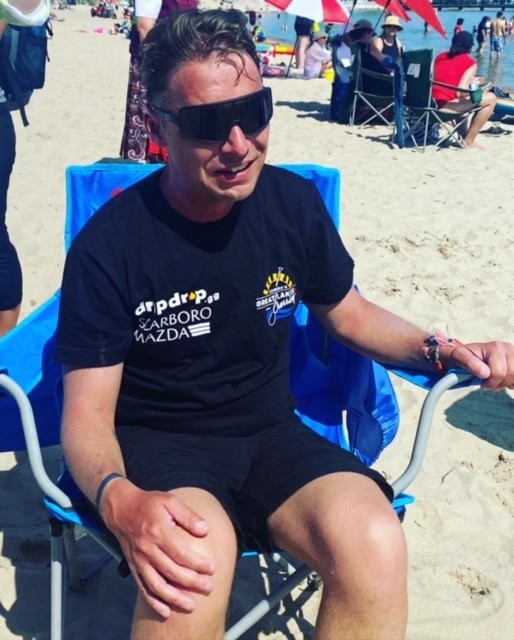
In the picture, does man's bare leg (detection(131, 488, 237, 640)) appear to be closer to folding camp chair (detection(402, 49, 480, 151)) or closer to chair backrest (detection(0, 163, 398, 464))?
chair backrest (detection(0, 163, 398, 464))

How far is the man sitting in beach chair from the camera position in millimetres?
1496

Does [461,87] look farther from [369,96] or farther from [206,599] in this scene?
[206,599]

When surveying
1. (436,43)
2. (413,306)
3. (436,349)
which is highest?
(436,349)

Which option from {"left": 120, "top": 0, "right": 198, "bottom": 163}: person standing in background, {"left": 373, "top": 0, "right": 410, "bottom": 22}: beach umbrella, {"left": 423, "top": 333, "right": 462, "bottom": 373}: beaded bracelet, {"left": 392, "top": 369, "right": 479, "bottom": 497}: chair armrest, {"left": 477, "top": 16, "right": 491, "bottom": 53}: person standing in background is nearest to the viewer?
{"left": 392, "top": 369, "right": 479, "bottom": 497}: chair armrest

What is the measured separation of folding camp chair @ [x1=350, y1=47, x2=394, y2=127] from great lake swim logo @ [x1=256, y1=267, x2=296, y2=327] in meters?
7.86

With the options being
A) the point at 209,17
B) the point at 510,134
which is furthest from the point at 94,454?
the point at 510,134

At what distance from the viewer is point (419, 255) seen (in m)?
5.02

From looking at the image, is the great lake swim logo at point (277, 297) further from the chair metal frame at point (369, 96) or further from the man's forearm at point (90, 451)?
the chair metal frame at point (369, 96)

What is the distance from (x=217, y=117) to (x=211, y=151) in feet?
0.25

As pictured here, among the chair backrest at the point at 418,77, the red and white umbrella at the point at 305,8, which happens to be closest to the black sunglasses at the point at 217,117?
the chair backrest at the point at 418,77

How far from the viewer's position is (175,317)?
179 cm

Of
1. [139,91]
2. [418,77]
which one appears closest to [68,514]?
[139,91]

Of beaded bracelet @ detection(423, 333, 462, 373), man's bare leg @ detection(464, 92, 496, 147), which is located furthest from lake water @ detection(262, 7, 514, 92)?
beaded bracelet @ detection(423, 333, 462, 373)

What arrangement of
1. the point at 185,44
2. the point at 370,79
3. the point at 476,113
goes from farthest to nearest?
the point at 370,79, the point at 476,113, the point at 185,44
